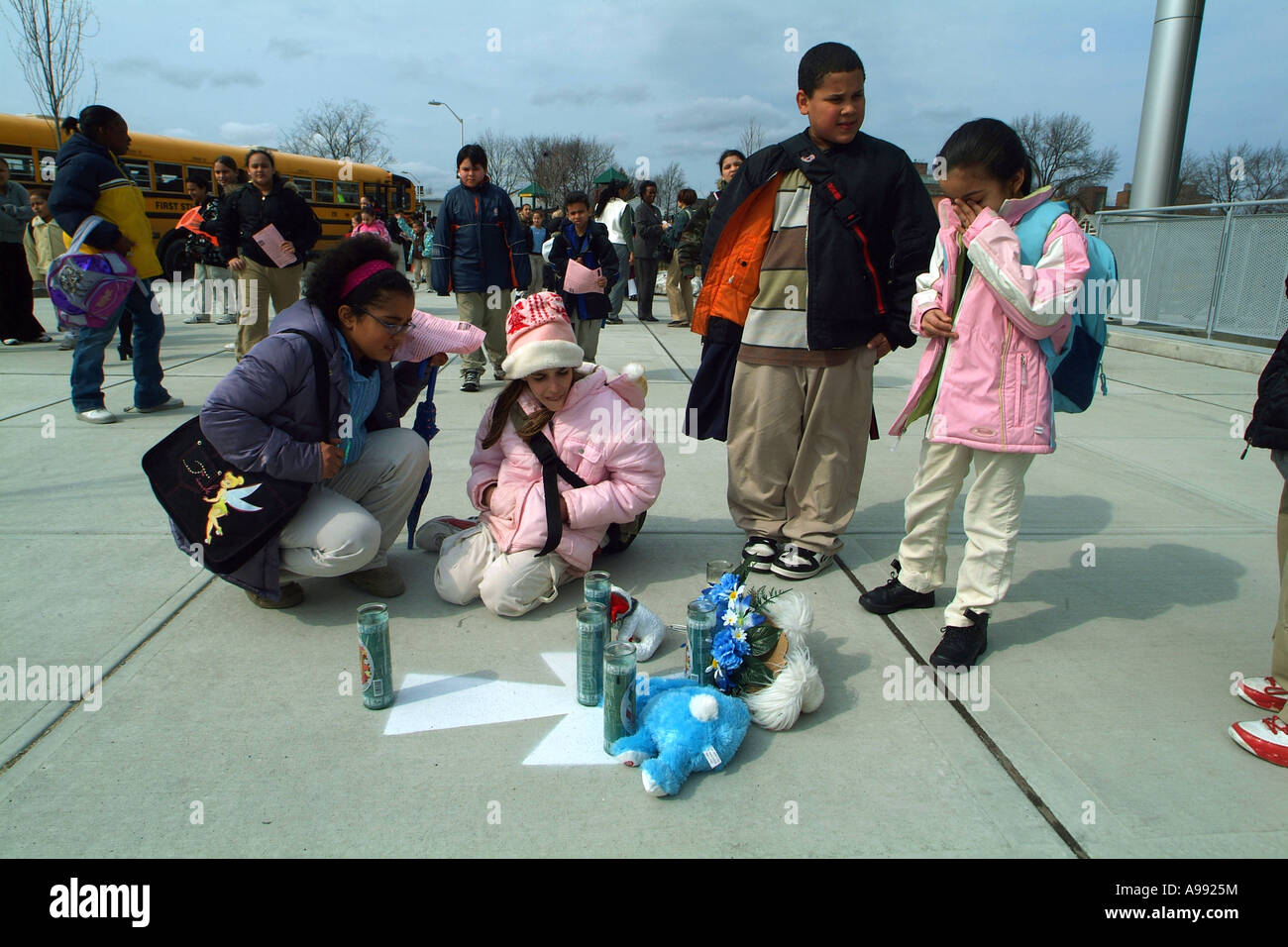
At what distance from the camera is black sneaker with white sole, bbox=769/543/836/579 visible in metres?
3.54

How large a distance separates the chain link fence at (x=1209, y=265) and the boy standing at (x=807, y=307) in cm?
750

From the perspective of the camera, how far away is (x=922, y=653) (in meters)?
2.94

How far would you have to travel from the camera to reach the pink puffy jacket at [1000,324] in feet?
8.23

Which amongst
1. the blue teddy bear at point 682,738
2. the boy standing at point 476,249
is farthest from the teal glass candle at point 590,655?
the boy standing at point 476,249

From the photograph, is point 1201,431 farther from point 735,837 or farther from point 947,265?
point 735,837

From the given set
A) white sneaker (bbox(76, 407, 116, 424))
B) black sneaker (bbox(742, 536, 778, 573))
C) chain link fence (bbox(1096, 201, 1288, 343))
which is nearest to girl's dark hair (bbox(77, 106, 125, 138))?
white sneaker (bbox(76, 407, 116, 424))

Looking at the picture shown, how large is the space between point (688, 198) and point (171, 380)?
7.16 meters

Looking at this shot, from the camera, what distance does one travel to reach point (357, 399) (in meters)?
3.19

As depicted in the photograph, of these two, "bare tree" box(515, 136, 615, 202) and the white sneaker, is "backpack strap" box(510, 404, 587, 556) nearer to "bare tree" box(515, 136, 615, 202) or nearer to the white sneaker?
the white sneaker

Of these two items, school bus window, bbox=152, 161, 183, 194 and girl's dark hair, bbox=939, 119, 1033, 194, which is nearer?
girl's dark hair, bbox=939, 119, 1033, 194

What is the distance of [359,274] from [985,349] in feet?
7.12

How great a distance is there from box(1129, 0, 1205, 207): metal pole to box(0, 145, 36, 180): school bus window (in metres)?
18.1

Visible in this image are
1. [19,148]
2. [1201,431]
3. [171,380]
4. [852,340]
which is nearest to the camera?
[852,340]

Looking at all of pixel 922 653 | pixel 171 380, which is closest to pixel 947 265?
pixel 922 653
